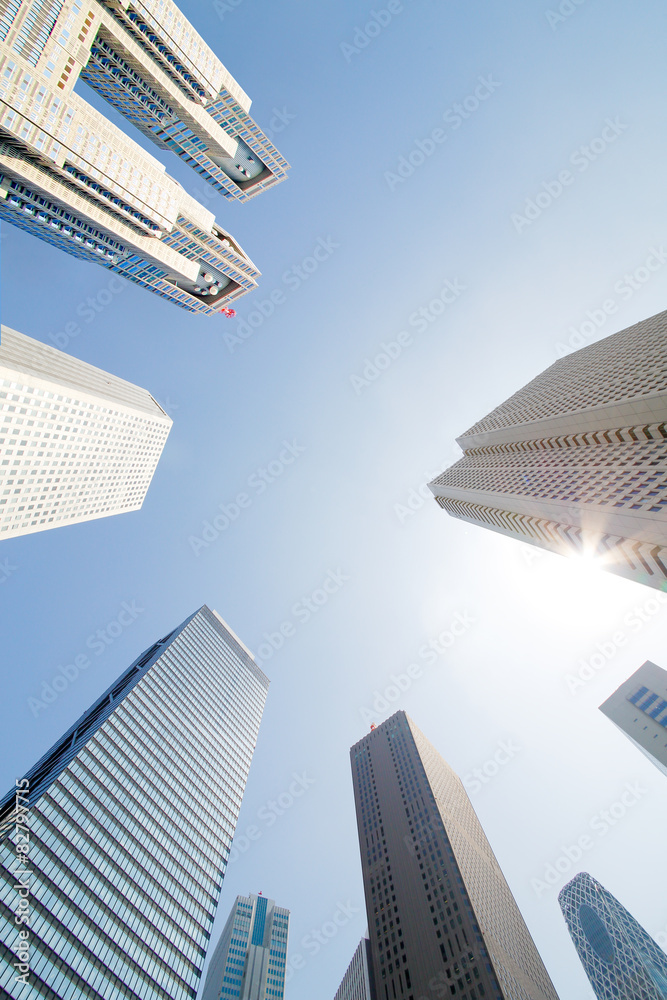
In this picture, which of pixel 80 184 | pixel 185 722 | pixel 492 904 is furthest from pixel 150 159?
pixel 492 904

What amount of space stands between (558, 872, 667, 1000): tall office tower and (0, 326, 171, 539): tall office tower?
186 metres

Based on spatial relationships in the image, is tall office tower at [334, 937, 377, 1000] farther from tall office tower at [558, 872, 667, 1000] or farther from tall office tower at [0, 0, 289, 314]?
tall office tower at [0, 0, 289, 314]

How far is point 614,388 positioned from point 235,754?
114 meters

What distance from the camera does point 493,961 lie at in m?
59.7

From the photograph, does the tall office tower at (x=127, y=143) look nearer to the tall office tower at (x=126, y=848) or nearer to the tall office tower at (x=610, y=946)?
the tall office tower at (x=126, y=848)

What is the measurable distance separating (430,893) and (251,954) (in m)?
77.7

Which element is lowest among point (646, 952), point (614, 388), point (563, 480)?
point (646, 952)

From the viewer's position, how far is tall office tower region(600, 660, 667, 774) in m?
81.2

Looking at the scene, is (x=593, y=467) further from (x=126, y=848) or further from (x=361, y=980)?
(x=361, y=980)

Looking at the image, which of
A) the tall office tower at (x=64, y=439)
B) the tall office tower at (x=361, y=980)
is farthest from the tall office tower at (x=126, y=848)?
the tall office tower at (x=64, y=439)

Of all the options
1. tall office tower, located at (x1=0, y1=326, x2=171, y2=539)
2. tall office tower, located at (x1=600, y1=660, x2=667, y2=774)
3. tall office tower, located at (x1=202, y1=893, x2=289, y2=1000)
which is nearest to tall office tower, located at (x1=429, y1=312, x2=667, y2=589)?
tall office tower, located at (x1=600, y1=660, x2=667, y2=774)

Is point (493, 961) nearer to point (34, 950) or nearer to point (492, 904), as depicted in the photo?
point (492, 904)

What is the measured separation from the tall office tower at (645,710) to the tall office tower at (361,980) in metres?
60.7

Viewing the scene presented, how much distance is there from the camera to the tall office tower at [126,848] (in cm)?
5453
